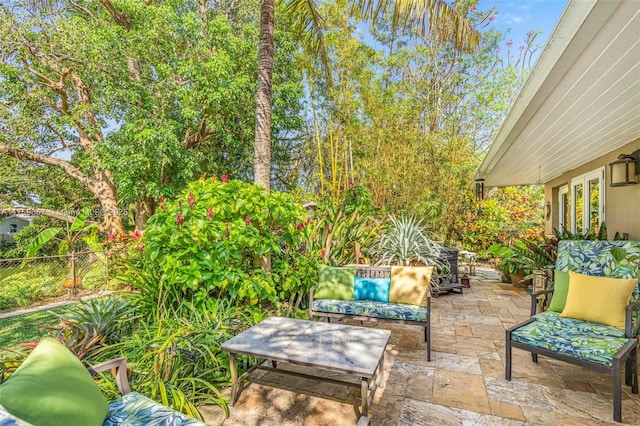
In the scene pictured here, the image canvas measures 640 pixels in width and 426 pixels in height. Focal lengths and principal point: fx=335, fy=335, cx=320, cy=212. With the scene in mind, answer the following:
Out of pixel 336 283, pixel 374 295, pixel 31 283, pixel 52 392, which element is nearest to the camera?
pixel 52 392

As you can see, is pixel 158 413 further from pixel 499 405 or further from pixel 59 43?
pixel 59 43

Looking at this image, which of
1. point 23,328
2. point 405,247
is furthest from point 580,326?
point 23,328

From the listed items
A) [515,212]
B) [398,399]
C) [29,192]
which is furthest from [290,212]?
[29,192]

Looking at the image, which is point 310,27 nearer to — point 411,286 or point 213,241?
point 213,241

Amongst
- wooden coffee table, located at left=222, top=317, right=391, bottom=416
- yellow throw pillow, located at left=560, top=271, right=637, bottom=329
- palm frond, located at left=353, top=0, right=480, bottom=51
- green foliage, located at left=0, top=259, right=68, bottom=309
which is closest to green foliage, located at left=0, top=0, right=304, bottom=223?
green foliage, located at left=0, top=259, right=68, bottom=309

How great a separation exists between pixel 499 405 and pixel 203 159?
8.29 meters

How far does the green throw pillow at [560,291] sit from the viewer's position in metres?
3.30

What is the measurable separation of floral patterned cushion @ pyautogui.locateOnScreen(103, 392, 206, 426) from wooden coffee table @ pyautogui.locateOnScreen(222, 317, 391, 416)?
692 millimetres

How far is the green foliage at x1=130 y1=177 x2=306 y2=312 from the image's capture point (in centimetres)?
318

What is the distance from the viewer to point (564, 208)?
851 centimetres

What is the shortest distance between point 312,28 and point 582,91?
5.40 metres

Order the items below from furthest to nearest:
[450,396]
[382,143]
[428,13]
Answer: [382,143]
[428,13]
[450,396]

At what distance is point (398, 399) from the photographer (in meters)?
2.52

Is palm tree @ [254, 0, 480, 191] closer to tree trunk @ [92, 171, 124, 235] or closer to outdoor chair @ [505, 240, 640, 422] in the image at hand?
outdoor chair @ [505, 240, 640, 422]
